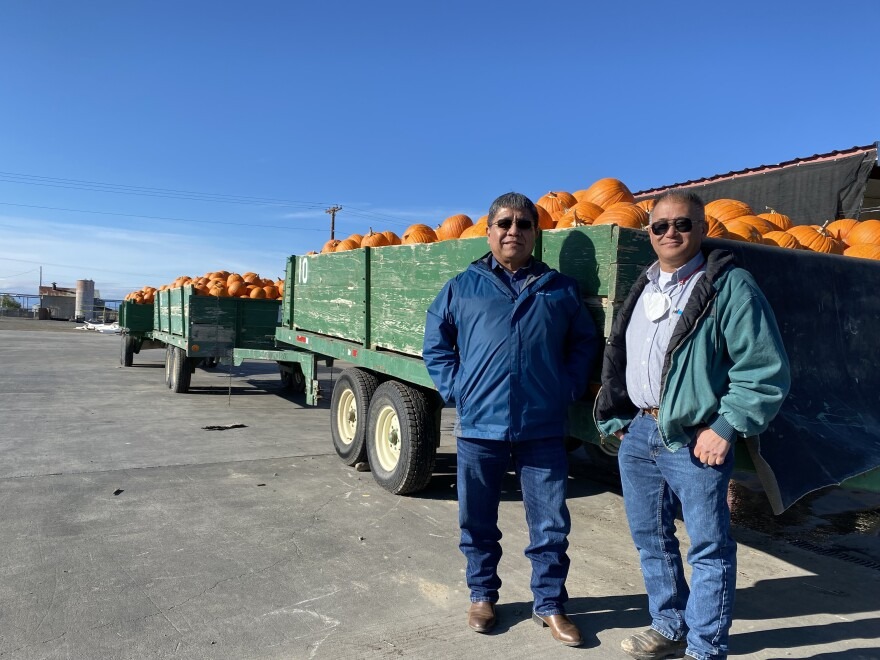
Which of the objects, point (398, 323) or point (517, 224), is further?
point (398, 323)

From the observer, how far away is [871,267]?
3.51m

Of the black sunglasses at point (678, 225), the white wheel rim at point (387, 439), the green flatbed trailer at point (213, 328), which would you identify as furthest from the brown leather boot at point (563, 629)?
the green flatbed trailer at point (213, 328)

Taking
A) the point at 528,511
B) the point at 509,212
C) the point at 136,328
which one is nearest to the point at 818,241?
the point at 509,212

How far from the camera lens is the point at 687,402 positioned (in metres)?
2.42

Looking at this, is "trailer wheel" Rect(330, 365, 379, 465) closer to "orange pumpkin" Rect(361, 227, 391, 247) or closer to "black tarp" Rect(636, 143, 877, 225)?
"orange pumpkin" Rect(361, 227, 391, 247)

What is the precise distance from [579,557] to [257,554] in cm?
200

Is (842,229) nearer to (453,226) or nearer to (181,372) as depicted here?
(453,226)

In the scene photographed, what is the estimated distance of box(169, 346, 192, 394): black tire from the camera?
11.2 meters

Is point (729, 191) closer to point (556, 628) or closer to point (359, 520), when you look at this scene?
point (359, 520)

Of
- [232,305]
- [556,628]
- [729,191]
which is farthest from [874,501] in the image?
[232,305]

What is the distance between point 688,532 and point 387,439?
339 centimetres

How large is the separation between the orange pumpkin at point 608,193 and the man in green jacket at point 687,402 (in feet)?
8.88

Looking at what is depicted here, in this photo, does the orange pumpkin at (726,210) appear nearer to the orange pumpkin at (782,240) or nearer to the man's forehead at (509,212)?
the orange pumpkin at (782,240)

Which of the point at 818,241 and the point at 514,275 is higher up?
the point at 818,241
